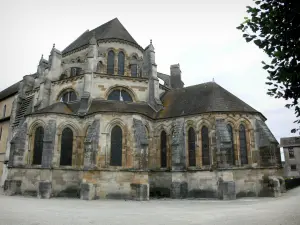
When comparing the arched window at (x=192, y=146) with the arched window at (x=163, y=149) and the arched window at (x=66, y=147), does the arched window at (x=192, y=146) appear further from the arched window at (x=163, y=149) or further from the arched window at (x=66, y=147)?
the arched window at (x=66, y=147)

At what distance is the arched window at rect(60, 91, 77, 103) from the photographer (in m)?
24.3

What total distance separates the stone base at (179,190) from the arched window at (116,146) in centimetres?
448

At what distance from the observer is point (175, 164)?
66.6 ft

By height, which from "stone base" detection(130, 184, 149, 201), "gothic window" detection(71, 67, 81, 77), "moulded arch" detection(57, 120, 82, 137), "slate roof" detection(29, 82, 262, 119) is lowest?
"stone base" detection(130, 184, 149, 201)

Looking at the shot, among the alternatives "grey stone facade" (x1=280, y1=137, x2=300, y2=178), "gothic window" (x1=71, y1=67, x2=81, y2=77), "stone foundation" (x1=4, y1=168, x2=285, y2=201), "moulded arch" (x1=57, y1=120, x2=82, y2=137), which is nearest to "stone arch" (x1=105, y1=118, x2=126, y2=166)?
"stone foundation" (x1=4, y1=168, x2=285, y2=201)

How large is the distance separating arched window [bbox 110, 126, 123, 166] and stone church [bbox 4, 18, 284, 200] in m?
0.08

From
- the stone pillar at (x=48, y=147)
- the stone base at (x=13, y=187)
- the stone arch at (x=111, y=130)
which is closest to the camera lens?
the stone pillar at (x=48, y=147)

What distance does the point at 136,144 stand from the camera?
Result: 1952cm

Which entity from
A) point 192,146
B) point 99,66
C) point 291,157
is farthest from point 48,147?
point 291,157

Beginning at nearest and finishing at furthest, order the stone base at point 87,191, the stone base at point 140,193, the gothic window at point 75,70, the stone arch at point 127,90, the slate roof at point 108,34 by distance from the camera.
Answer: the stone base at point 87,191, the stone base at point 140,193, the stone arch at point 127,90, the gothic window at point 75,70, the slate roof at point 108,34

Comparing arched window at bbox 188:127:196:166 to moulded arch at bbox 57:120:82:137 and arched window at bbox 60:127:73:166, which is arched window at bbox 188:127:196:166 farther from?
arched window at bbox 60:127:73:166

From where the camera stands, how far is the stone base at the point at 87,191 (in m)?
18.0

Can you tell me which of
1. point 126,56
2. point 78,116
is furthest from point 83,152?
point 126,56

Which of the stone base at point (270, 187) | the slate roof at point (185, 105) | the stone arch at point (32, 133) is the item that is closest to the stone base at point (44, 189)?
the stone arch at point (32, 133)
